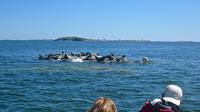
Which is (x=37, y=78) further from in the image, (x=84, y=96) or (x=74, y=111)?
(x=74, y=111)

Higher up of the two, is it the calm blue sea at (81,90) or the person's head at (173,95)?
the person's head at (173,95)

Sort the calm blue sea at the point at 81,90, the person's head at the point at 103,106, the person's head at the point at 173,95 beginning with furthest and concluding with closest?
the calm blue sea at the point at 81,90 < the person's head at the point at 173,95 < the person's head at the point at 103,106

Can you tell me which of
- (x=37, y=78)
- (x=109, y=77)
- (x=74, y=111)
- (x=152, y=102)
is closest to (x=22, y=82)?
(x=37, y=78)

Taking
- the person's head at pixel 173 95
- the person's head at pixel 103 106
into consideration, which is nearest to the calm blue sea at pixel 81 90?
the person's head at pixel 173 95

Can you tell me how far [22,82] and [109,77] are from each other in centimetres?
692

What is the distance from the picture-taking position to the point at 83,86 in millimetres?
27672

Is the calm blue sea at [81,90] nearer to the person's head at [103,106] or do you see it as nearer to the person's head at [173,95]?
the person's head at [173,95]

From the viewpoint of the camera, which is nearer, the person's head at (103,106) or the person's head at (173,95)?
the person's head at (103,106)

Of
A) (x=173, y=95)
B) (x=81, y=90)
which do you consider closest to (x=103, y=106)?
(x=173, y=95)

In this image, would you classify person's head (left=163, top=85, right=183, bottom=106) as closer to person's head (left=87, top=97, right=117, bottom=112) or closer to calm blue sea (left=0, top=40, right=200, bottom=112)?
person's head (left=87, top=97, right=117, bottom=112)

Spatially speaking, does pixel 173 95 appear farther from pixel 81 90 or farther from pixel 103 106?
pixel 81 90

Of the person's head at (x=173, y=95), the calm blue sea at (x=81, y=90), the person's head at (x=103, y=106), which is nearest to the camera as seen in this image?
the person's head at (x=103, y=106)

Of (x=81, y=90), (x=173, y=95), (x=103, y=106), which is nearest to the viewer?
(x=103, y=106)

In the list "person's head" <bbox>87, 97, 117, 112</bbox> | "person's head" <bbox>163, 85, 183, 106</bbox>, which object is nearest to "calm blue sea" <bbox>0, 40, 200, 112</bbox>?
"person's head" <bbox>163, 85, 183, 106</bbox>
